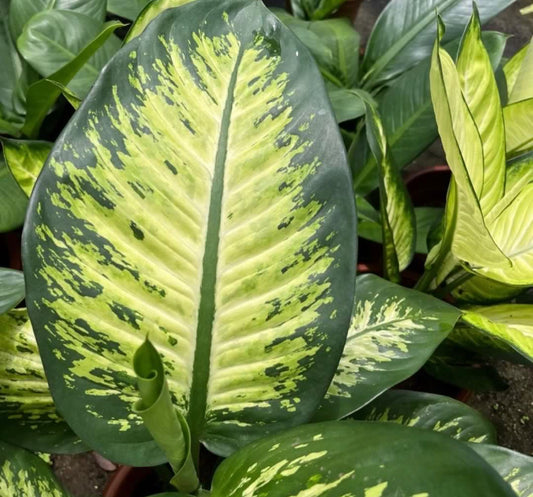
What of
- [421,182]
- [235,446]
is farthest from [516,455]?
[421,182]

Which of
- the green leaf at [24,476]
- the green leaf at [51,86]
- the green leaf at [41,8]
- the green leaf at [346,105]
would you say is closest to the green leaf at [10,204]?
the green leaf at [51,86]

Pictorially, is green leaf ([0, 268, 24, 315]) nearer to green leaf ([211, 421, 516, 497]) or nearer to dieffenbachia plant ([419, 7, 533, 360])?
green leaf ([211, 421, 516, 497])

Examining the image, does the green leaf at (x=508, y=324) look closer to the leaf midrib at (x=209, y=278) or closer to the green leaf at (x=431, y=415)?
the green leaf at (x=431, y=415)

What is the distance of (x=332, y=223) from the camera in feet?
1.43

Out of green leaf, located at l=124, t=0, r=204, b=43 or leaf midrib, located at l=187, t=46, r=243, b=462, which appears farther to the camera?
green leaf, located at l=124, t=0, r=204, b=43

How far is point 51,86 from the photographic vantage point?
29.2 inches

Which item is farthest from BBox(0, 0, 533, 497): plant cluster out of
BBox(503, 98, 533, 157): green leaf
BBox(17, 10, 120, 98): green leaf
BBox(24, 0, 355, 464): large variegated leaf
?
BBox(17, 10, 120, 98): green leaf

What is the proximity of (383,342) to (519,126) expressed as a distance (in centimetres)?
30

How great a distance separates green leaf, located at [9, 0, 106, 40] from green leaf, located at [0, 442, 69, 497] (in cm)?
56

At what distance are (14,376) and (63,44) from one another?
43cm

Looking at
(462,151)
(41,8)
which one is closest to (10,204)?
(41,8)

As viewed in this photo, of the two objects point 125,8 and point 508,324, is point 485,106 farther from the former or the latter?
point 125,8

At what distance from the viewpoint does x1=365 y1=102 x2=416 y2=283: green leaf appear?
0.61m

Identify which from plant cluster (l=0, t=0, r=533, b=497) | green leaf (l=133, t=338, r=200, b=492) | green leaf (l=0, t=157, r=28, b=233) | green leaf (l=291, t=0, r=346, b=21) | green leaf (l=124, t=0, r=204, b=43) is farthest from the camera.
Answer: green leaf (l=291, t=0, r=346, b=21)
